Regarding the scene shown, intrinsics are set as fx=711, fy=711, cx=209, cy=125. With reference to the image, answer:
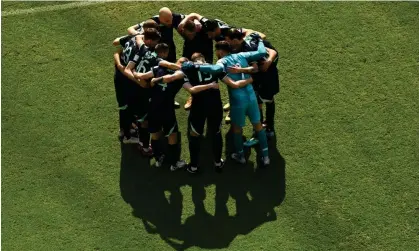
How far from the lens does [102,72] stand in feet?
43.9

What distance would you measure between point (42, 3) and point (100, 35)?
1.62m

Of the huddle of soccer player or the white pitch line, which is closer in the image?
the huddle of soccer player

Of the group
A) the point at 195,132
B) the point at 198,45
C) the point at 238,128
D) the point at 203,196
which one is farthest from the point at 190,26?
the point at 203,196

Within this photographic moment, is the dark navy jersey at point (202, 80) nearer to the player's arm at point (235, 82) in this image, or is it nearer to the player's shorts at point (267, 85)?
the player's arm at point (235, 82)

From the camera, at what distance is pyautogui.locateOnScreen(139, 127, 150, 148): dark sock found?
12.0m

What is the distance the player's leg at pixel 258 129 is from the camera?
11.4 m

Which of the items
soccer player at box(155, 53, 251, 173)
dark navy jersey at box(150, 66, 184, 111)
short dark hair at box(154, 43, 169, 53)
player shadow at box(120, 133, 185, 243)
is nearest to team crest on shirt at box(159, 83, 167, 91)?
dark navy jersey at box(150, 66, 184, 111)

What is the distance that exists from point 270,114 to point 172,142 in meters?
1.78

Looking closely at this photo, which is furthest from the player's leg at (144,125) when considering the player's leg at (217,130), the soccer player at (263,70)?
the soccer player at (263,70)

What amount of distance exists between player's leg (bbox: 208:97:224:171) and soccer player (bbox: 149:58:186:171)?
59 cm

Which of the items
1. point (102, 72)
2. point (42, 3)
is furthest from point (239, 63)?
point (42, 3)

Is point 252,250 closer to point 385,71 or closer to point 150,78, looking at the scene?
point 150,78

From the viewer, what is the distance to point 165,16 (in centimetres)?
1179

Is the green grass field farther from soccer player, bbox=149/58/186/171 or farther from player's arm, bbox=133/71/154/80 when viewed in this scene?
player's arm, bbox=133/71/154/80
